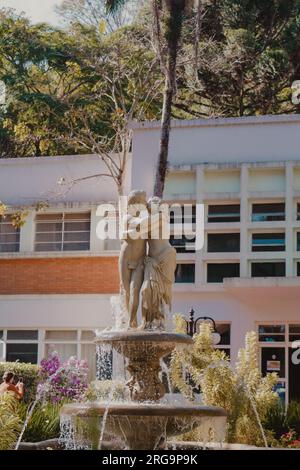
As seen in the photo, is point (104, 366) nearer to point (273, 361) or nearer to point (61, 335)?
point (61, 335)

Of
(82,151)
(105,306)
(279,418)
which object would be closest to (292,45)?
(82,151)

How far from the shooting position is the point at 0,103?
3741 cm

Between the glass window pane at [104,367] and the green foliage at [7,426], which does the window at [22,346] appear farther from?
the green foliage at [7,426]

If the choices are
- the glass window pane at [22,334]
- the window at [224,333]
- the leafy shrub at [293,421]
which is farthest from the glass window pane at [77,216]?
the leafy shrub at [293,421]

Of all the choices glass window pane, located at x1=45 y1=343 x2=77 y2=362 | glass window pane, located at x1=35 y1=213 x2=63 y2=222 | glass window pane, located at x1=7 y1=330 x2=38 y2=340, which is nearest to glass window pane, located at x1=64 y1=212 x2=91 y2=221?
glass window pane, located at x1=35 y1=213 x2=63 y2=222

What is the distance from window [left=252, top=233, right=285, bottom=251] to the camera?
86.0 ft

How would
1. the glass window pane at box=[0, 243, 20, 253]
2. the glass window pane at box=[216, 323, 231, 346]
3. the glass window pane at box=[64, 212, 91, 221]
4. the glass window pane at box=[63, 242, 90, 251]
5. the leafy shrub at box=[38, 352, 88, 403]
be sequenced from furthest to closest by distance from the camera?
1. the glass window pane at box=[0, 243, 20, 253]
2. the glass window pane at box=[64, 212, 91, 221]
3. the glass window pane at box=[63, 242, 90, 251]
4. the glass window pane at box=[216, 323, 231, 346]
5. the leafy shrub at box=[38, 352, 88, 403]

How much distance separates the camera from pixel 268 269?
2612 centimetres

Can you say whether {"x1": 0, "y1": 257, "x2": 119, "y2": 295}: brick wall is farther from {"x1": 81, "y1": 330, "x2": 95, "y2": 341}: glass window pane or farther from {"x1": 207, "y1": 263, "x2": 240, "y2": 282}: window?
{"x1": 207, "y1": 263, "x2": 240, "y2": 282}: window

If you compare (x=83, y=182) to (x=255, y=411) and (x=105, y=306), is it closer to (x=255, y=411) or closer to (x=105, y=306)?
(x=105, y=306)

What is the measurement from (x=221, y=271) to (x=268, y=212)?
6.04 ft

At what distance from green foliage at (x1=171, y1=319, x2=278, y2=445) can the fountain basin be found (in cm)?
393

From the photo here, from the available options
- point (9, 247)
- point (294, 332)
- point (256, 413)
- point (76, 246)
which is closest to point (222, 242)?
point (294, 332)

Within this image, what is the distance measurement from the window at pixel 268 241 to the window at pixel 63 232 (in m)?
4.54
